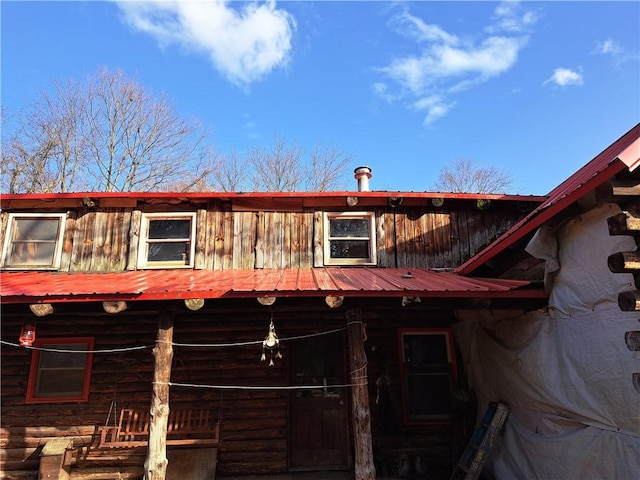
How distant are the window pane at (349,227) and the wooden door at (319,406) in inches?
86.9

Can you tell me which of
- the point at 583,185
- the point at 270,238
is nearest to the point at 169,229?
the point at 270,238

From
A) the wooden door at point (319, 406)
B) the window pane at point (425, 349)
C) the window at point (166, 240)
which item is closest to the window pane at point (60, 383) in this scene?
the window at point (166, 240)

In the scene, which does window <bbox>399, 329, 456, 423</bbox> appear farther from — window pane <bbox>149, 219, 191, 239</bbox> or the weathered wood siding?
window pane <bbox>149, 219, 191, 239</bbox>

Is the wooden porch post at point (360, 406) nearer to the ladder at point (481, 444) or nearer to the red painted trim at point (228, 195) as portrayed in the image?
the ladder at point (481, 444)

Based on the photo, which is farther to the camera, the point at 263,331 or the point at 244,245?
the point at 244,245

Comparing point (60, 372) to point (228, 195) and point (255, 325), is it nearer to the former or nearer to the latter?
point (255, 325)

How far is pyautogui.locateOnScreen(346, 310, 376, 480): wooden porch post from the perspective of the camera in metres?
5.99

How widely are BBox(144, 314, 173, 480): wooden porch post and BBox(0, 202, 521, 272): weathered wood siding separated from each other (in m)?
2.71

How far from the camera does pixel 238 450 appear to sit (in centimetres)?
797

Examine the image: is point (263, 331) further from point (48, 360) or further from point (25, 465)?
point (25, 465)

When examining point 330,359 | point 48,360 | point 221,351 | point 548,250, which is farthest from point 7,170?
point 548,250

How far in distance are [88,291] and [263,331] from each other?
130 inches

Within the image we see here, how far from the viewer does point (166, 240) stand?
360 inches

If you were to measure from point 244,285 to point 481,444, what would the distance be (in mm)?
4580
